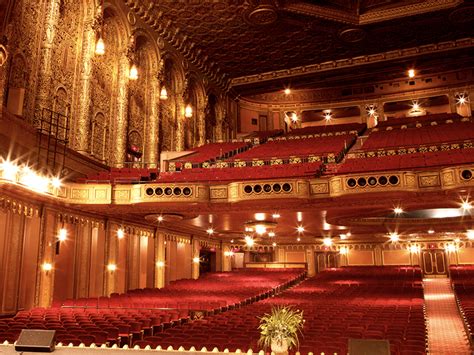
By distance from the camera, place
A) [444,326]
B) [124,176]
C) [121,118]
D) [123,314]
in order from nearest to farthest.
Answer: [123,314] < [444,326] < [124,176] < [121,118]

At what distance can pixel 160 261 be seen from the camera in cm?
1777

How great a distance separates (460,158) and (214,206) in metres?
7.35

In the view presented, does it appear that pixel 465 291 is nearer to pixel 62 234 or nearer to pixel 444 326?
pixel 444 326

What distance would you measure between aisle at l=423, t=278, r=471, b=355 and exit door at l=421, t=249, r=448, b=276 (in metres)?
6.96

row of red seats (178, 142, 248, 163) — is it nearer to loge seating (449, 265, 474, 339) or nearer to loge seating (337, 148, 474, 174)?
loge seating (337, 148, 474, 174)

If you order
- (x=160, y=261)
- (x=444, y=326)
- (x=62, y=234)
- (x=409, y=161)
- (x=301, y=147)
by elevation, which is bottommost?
(x=444, y=326)

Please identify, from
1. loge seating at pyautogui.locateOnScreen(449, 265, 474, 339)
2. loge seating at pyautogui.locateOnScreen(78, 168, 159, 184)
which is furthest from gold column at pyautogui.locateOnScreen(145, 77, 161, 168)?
loge seating at pyautogui.locateOnScreen(449, 265, 474, 339)

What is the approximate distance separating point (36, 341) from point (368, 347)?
365 centimetres

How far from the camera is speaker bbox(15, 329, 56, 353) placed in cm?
480

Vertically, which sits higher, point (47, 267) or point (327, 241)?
point (327, 241)

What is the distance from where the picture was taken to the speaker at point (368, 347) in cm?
408

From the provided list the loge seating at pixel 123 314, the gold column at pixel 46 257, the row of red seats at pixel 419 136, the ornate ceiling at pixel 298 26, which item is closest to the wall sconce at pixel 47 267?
the gold column at pixel 46 257

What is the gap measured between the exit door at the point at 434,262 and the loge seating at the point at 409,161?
12.9m

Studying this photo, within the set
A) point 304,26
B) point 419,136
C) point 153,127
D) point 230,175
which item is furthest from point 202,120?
point 419,136
